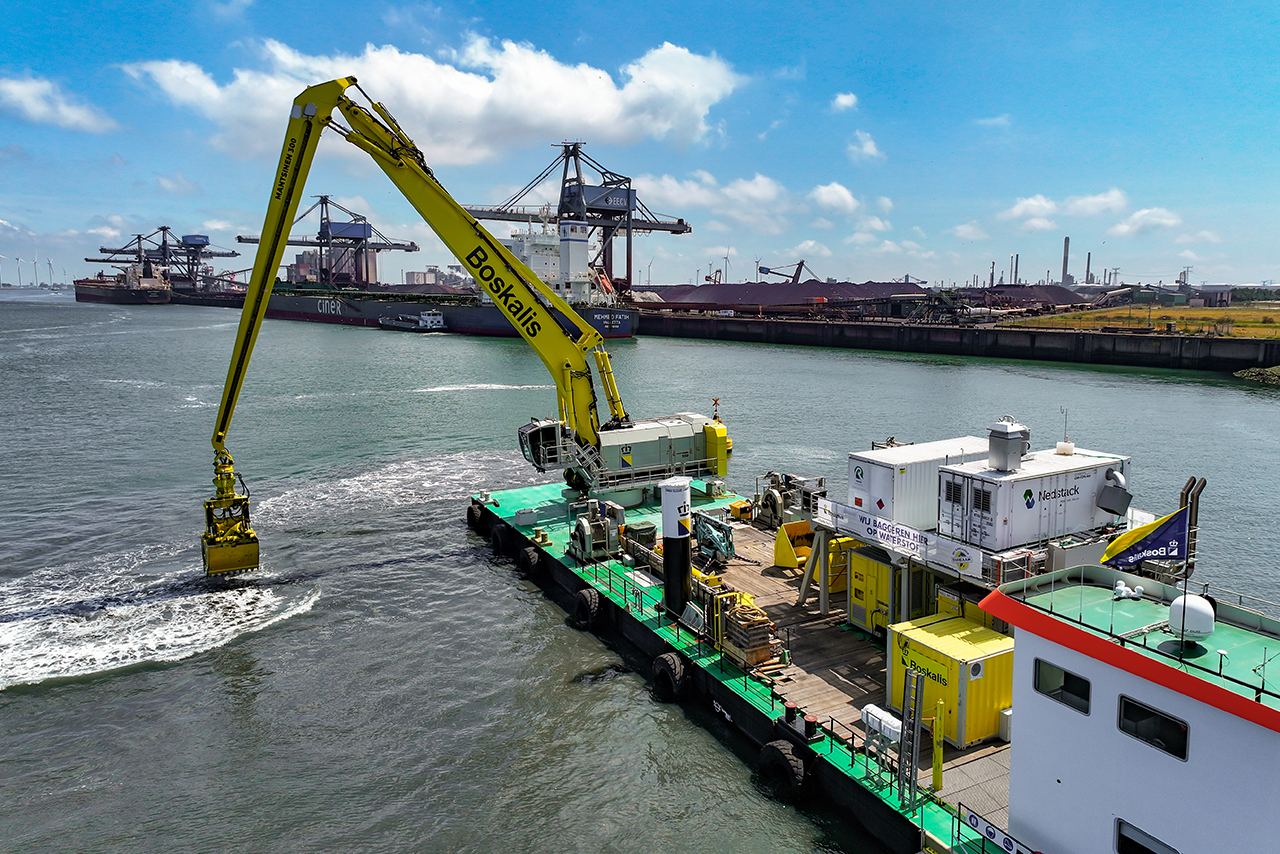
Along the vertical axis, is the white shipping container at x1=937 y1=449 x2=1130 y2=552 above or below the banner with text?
above

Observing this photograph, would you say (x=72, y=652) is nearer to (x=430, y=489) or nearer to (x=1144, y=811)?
(x=430, y=489)

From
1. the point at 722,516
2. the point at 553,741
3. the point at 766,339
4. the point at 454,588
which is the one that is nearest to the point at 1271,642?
the point at 553,741

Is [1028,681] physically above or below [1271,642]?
below

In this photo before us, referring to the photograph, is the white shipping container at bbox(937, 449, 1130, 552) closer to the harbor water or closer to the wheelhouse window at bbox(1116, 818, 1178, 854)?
the wheelhouse window at bbox(1116, 818, 1178, 854)

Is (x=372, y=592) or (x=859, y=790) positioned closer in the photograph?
(x=859, y=790)

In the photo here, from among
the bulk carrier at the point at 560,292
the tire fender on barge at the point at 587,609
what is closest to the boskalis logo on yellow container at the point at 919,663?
the tire fender on barge at the point at 587,609

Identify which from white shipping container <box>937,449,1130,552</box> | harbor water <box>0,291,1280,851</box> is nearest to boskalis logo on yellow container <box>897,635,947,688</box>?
white shipping container <box>937,449,1130,552</box>

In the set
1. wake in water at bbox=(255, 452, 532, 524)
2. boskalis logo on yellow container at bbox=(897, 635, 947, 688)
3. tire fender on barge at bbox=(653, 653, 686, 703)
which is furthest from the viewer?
wake in water at bbox=(255, 452, 532, 524)
